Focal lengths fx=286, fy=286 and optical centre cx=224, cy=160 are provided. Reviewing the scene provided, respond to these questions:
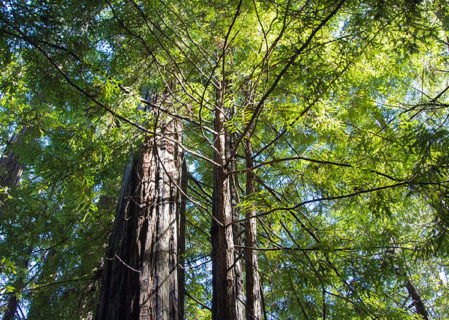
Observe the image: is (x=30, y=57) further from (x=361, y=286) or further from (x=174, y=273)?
(x=361, y=286)

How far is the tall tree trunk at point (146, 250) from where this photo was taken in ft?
8.38

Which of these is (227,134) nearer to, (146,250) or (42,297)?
(146,250)

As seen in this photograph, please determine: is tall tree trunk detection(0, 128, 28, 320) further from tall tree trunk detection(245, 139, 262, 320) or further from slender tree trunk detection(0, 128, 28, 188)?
tall tree trunk detection(245, 139, 262, 320)

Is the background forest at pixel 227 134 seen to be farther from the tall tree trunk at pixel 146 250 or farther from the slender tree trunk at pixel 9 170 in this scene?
the slender tree trunk at pixel 9 170

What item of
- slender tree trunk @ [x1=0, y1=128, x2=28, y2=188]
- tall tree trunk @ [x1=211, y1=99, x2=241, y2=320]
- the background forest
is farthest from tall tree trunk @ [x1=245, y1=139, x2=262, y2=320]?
slender tree trunk @ [x1=0, y1=128, x2=28, y2=188]

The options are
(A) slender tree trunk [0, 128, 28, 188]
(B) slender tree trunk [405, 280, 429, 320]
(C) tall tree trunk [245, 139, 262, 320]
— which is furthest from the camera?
(A) slender tree trunk [0, 128, 28, 188]

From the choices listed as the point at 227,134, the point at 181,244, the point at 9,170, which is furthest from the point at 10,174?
the point at 227,134

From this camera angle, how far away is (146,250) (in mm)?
2826

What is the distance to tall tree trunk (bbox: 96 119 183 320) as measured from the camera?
2555 mm

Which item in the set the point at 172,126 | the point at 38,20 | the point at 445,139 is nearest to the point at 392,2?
the point at 445,139

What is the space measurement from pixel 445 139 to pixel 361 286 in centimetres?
172

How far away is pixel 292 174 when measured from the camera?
3803 millimetres

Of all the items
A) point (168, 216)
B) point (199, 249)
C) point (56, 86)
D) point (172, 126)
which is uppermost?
point (172, 126)

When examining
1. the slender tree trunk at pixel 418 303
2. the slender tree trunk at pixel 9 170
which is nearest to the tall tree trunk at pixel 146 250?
the slender tree trunk at pixel 9 170
